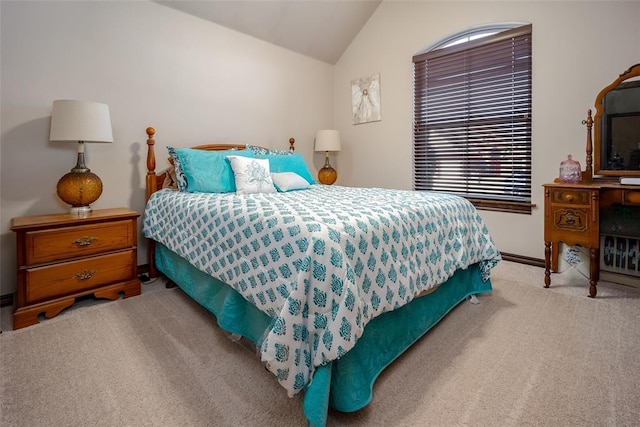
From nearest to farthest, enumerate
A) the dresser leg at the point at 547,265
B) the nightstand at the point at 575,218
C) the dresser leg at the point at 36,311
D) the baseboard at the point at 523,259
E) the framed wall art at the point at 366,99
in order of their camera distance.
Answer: the dresser leg at the point at 36,311
the nightstand at the point at 575,218
the dresser leg at the point at 547,265
the baseboard at the point at 523,259
the framed wall art at the point at 366,99

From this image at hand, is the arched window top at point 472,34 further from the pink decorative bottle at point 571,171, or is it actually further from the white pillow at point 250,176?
the white pillow at point 250,176

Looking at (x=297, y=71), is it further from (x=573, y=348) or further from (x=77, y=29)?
(x=573, y=348)

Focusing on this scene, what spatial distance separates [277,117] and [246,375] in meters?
3.07

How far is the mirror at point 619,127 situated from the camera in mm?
2336

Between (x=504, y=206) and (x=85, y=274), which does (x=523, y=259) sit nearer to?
(x=504, y=206)

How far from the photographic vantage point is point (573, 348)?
167 cm

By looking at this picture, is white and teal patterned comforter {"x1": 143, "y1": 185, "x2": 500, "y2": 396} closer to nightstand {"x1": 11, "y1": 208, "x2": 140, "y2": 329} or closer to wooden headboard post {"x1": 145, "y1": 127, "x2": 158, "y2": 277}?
nightstand {"x1": 11, "y1": 208, "x2": 140, "y2": 329}

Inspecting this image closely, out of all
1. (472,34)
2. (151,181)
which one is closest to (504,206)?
(472,34)

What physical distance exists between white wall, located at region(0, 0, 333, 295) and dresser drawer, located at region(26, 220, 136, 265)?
518 mm

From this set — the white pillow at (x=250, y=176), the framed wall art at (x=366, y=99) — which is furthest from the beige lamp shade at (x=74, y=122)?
the framed wall art at (x=366, y=99)

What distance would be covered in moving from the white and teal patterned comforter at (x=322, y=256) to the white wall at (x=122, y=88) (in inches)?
40.9

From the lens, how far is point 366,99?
416 centimetres

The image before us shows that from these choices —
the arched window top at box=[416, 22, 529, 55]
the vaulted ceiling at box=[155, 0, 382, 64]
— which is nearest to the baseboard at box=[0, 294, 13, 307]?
the vaulted ceiling at box=[155, 0, 382, 64]

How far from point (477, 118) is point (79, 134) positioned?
11.2ft
